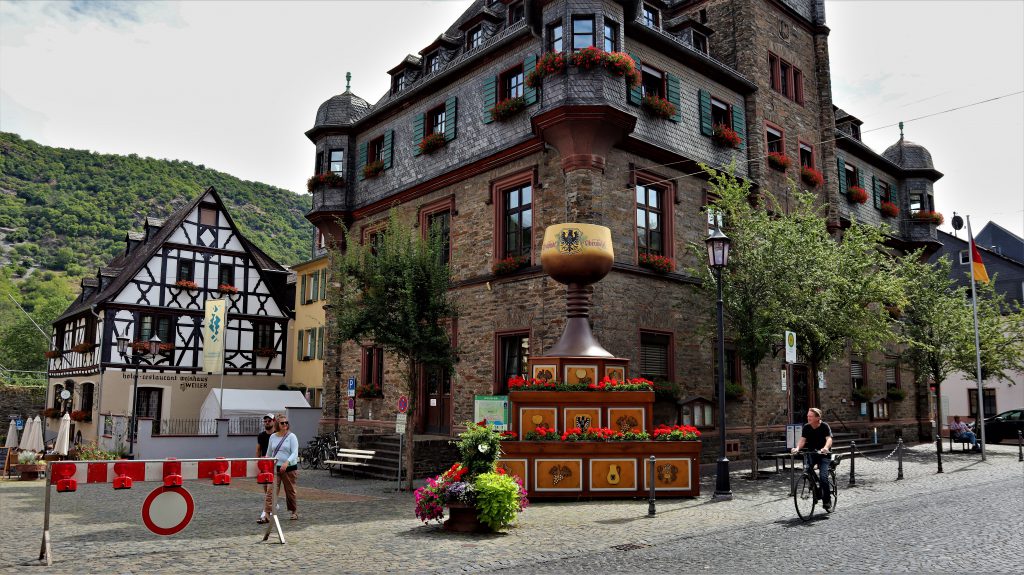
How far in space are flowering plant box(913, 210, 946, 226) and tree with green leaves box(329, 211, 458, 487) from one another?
24470mm

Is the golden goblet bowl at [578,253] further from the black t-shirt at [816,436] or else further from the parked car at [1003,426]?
the parked car at [1003,426]

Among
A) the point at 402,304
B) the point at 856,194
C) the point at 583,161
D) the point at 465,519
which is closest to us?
the point at 465,519

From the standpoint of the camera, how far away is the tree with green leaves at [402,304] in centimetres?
1778

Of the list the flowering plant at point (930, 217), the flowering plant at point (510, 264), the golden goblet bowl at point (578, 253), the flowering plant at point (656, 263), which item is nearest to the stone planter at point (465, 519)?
the golden goblet bowl at point (578, 253)

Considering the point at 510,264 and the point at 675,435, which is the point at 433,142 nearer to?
the point at 510,264

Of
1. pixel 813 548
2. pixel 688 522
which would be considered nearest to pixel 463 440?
pixel 688 522

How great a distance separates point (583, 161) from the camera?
740 inches

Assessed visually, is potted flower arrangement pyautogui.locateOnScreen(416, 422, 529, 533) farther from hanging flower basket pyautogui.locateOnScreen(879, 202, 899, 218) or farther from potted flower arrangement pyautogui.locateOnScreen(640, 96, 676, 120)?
hanging flower basket pyautogui.locateOnScreen(879, 202, 899, 218)

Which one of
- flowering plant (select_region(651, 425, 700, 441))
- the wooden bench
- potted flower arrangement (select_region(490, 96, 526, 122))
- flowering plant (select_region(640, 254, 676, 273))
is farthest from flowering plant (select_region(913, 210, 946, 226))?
the wooden bench

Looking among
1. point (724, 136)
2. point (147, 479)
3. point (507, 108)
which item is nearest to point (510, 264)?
point (507, 108)

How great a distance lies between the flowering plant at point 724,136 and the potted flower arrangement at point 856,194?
915 cm

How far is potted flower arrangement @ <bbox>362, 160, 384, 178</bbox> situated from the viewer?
2642 centimetres

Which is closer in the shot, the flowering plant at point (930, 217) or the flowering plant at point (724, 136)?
the flowering plant at point (724, 136)

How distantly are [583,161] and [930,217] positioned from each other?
2177 centimetres
